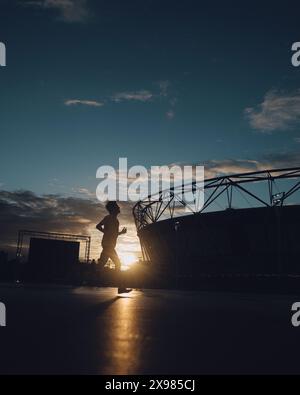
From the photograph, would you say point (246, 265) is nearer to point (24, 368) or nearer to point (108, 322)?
point (108, 322)

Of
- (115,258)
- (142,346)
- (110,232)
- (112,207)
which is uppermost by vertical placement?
(112,207)

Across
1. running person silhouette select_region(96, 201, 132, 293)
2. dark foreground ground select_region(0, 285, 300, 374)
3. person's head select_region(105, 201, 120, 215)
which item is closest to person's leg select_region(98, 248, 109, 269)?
running person silhouette select_region(96, 201, 132, 293)

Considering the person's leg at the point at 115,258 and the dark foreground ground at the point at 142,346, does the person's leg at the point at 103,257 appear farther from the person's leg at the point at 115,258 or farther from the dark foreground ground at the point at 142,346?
the dark foreground ground at the point at 142,346

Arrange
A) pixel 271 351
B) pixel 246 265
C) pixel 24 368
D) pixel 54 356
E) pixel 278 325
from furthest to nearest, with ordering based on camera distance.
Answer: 1. pixel 246 265
2. pixel 278 325
3. pixel 271 351
4. pixel 54 356
5. pixel 24 368

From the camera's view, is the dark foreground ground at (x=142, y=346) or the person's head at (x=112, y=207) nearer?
the dark foreground ground at (x=142, y=346)

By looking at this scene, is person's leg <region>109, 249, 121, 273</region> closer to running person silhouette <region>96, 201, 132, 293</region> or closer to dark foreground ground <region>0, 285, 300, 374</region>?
running person silhouette <region>96, 201, 132, 293</region>

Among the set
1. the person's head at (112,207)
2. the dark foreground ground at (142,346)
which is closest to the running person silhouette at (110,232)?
the person's head at (112,207)

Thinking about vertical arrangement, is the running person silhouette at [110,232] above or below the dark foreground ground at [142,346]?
above

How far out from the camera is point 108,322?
4555mm

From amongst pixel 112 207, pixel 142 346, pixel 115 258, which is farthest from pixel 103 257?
pixel 142 346

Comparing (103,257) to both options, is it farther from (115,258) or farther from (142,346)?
(142,346)

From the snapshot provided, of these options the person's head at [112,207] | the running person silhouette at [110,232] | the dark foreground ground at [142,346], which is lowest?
the dark foreground ground at [142,346]

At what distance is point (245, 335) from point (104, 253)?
5871 mm
